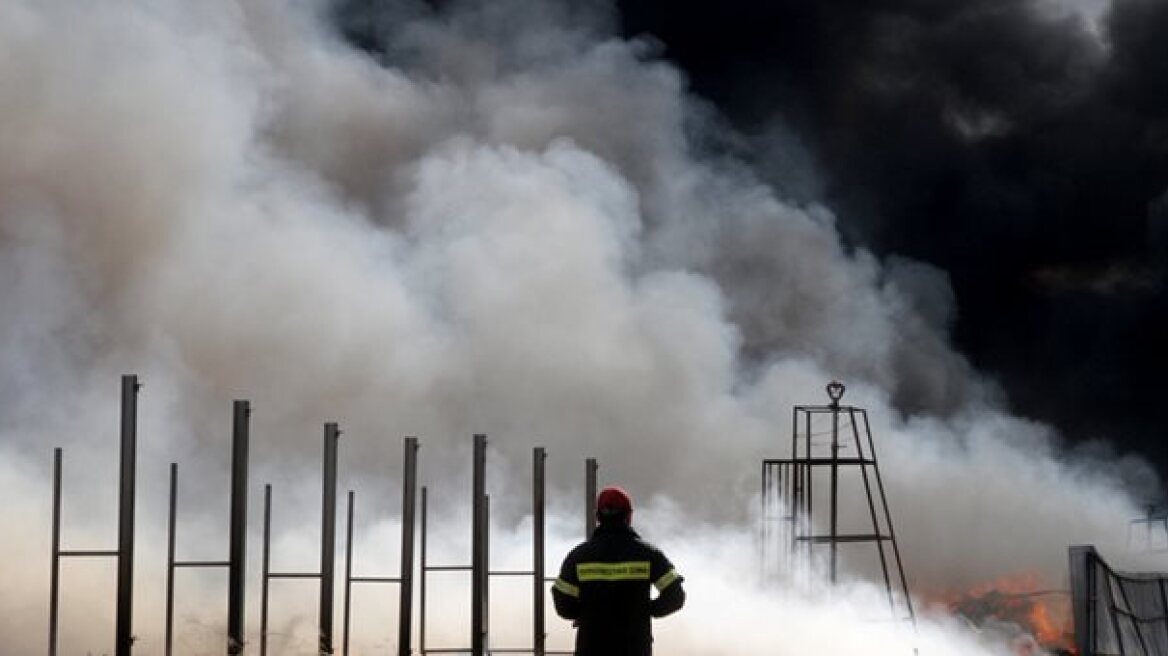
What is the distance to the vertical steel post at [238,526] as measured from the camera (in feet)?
112

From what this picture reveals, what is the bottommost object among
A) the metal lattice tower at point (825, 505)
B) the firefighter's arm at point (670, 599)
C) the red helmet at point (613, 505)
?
the firefighter's arm at point (670, 599)

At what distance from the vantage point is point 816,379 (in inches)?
2928

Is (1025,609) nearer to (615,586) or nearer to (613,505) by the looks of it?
(615,586)

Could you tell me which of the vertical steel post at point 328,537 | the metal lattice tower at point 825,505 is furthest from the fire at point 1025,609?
the vertical steel post at point 328,537

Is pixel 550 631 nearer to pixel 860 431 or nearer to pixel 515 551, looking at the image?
pixel 515 551

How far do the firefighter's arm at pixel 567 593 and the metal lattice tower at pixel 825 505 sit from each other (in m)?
30.3

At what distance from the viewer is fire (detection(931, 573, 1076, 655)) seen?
53.9 meters

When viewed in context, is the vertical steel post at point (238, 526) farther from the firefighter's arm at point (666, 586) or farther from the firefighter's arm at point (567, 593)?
the firefighter's arm at point (666, 586)

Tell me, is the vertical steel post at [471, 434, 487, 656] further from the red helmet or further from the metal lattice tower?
the red helmet

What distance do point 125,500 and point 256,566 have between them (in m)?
21.9

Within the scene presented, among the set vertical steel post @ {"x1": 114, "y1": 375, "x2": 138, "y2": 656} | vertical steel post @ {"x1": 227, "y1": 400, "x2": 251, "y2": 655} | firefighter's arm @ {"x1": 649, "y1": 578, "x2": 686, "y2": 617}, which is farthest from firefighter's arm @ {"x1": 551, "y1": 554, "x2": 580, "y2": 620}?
vertical steel post @ {"x1": 227, "y1": 400, "x2": 251, "y2": 655}

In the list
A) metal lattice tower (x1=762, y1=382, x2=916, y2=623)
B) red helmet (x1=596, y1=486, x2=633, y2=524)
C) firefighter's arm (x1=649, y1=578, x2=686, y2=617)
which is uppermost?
metal lattice tower (x1=762, y1=382, x2=916, y2=623)

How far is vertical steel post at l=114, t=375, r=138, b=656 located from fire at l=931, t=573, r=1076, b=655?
24.8 metres

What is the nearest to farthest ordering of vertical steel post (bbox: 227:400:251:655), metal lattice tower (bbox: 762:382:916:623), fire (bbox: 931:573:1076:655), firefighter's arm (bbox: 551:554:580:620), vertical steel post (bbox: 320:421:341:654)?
firefighter's arm (bbox: 551:554:580:620) < vertical steel post (bbox: 227:400:251:655) < vertical steel post (bbox: 320:421:341:654) < metal lattice tower (bbox: 762:382:916:623) < fire (bbox: 931:573:1076:655)
